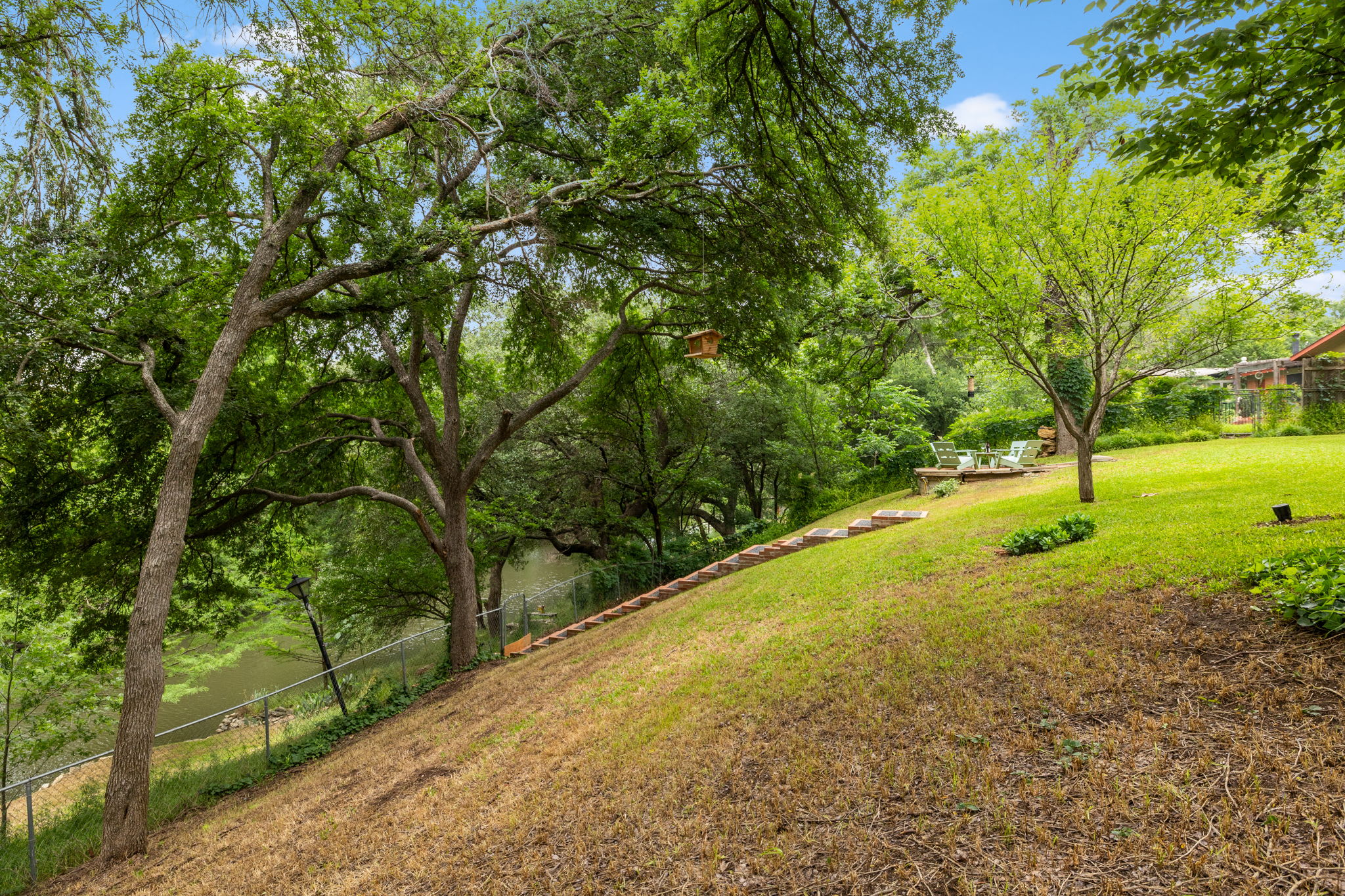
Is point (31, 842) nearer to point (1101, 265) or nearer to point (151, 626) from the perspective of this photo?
point (151, 626)

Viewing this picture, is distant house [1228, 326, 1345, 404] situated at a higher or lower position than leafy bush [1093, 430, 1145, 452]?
higher

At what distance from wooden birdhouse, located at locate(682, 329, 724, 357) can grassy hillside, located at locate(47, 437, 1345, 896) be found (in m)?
4.09

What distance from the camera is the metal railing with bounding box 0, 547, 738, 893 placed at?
25.6 feet

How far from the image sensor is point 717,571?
16.0 meters

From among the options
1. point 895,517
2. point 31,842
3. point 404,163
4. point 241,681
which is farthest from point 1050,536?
point 241,681

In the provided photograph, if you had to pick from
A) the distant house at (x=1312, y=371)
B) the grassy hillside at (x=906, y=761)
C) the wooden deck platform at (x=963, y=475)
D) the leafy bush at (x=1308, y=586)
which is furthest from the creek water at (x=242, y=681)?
the distant house at (x=1312, y=371)

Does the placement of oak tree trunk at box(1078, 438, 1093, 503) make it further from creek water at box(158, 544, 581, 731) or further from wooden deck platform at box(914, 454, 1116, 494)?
creek water at box(158, 544, 581, 731)

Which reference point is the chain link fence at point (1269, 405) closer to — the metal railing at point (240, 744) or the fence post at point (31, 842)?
the metal railing at point (240, 744)

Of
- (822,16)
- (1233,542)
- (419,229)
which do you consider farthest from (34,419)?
(1233,542)

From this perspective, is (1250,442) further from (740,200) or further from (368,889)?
(368,889)

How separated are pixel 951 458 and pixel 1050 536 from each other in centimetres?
1002

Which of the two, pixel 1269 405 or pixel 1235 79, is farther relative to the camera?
pixel 1269 405

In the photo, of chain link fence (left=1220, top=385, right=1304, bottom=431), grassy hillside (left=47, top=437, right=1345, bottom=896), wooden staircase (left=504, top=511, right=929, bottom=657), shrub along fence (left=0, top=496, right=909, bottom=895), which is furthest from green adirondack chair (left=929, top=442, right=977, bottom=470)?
chain link fence (left=1220, top=385, right=1304, bottom=431)

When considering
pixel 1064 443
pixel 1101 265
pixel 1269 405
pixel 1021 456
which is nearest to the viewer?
pixel 1101 265
